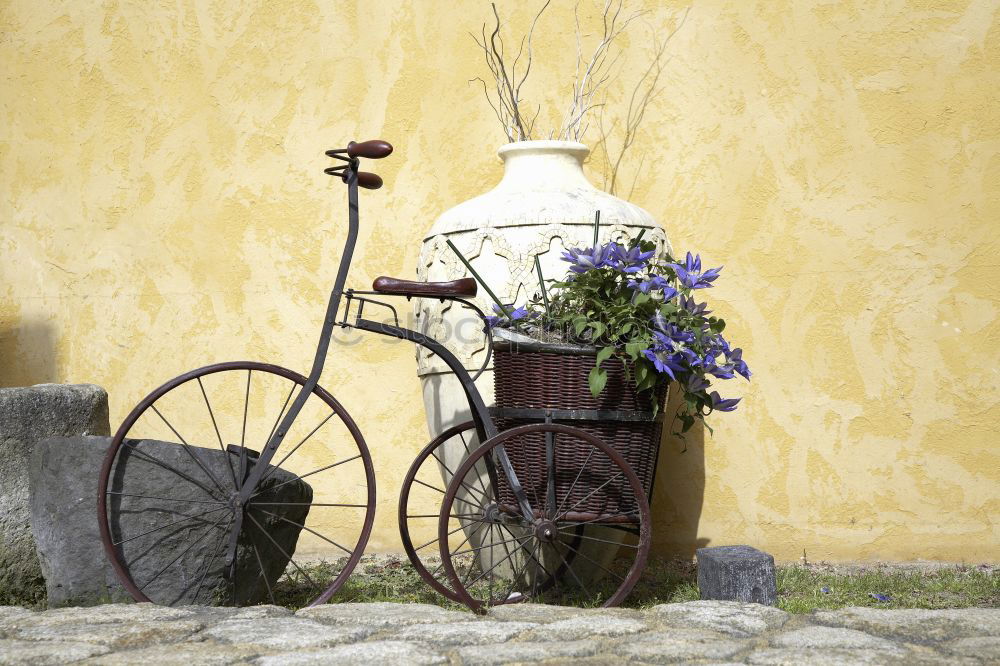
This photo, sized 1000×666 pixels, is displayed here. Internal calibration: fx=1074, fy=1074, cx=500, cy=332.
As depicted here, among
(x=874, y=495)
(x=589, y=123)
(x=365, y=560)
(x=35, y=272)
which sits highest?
(x=589, y=123)

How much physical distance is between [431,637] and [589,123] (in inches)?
93.7

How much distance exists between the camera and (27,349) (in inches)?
166

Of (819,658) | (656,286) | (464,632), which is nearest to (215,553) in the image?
(464,632)

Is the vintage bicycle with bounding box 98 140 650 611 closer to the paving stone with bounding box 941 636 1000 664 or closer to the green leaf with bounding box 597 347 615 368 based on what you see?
the green leaf with bounding box 597 347 615 368

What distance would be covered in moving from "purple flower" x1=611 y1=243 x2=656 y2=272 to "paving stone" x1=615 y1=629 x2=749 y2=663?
1.03m

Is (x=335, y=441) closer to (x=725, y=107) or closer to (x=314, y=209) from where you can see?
(x=314, y=209)

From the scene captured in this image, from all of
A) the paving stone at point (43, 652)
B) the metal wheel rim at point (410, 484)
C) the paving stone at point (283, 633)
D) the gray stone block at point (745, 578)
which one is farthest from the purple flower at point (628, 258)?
the paving stone at point (43, 652)

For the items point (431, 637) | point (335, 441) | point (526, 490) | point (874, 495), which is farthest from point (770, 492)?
point (431, 637)

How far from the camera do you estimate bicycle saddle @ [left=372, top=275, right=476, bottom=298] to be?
111 inches

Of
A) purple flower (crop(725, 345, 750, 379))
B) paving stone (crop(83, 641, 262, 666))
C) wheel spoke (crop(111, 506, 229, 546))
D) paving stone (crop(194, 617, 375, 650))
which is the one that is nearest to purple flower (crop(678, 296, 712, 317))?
purple flower (crop(725, 345, 750, 379))

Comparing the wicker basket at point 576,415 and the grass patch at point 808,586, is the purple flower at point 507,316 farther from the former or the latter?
the grass patch at point 808,586

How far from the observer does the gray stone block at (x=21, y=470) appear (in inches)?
119

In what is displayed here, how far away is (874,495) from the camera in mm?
3852

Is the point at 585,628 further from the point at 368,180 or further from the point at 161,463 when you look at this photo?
the point at 368,180
